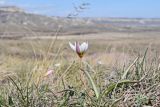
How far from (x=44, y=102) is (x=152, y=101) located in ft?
2.35

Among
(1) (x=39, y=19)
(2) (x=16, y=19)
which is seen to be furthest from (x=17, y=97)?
(1) (x=39, y=19)

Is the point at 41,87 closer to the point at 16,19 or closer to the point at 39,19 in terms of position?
the point at 16,19

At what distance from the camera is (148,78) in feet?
11.4

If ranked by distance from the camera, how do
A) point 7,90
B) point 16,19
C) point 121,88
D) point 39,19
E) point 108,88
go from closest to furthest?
point 108,88, point 121,88, point 7,90, point 16,19, point 39,19

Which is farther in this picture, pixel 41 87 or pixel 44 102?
pixel 41 87

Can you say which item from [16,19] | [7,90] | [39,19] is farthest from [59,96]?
[39,19]

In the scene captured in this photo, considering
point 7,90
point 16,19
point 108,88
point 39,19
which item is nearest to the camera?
point 108,88

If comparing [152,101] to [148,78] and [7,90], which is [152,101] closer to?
[148,78]

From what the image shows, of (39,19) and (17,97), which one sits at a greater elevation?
(17,97)

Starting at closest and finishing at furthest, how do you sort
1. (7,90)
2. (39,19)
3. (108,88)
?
(108,88)
(7,90)
(39,19)

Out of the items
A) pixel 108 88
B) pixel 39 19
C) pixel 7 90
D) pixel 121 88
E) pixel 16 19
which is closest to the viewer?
pixel 108 88

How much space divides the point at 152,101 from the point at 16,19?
399ft

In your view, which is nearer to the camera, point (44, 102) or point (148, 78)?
point (44, 102)

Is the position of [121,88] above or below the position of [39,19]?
above
